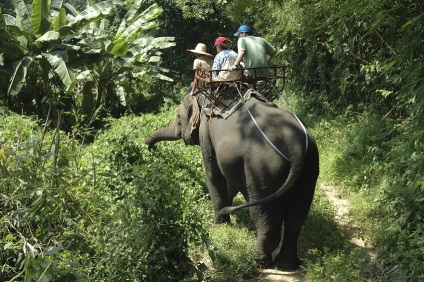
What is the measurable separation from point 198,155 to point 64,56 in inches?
153

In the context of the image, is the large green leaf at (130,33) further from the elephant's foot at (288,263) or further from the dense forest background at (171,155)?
the elephant's foot at (288,263)

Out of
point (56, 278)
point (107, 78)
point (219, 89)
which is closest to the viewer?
point (56, 278)

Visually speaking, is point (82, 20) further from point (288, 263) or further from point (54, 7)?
point (288, 263)

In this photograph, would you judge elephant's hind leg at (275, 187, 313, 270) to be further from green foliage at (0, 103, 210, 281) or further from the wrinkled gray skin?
green foliage at (0, 103, 210, 281)

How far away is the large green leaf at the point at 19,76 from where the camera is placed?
1056cm

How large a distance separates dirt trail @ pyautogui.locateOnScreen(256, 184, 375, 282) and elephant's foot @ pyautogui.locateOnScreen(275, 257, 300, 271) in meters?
0.04

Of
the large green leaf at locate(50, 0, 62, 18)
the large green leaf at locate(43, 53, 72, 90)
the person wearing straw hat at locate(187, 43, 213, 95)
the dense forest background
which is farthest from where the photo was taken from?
the large green leaf at locate(50, 0, 62, 18)

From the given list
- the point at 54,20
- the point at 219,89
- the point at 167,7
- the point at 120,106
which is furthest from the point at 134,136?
the point at 167,7

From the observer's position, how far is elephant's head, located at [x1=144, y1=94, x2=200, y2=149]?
7.03 metres

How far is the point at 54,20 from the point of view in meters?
11.2

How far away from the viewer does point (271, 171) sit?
519 centimetres

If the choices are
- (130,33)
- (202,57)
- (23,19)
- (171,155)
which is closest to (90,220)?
(171,155)

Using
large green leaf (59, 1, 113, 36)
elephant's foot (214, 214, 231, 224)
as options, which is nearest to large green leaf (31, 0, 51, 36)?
large green leaf (59, 1, 113, 36)

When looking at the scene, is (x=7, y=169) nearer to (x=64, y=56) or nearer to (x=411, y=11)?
(x=411, y=11)
